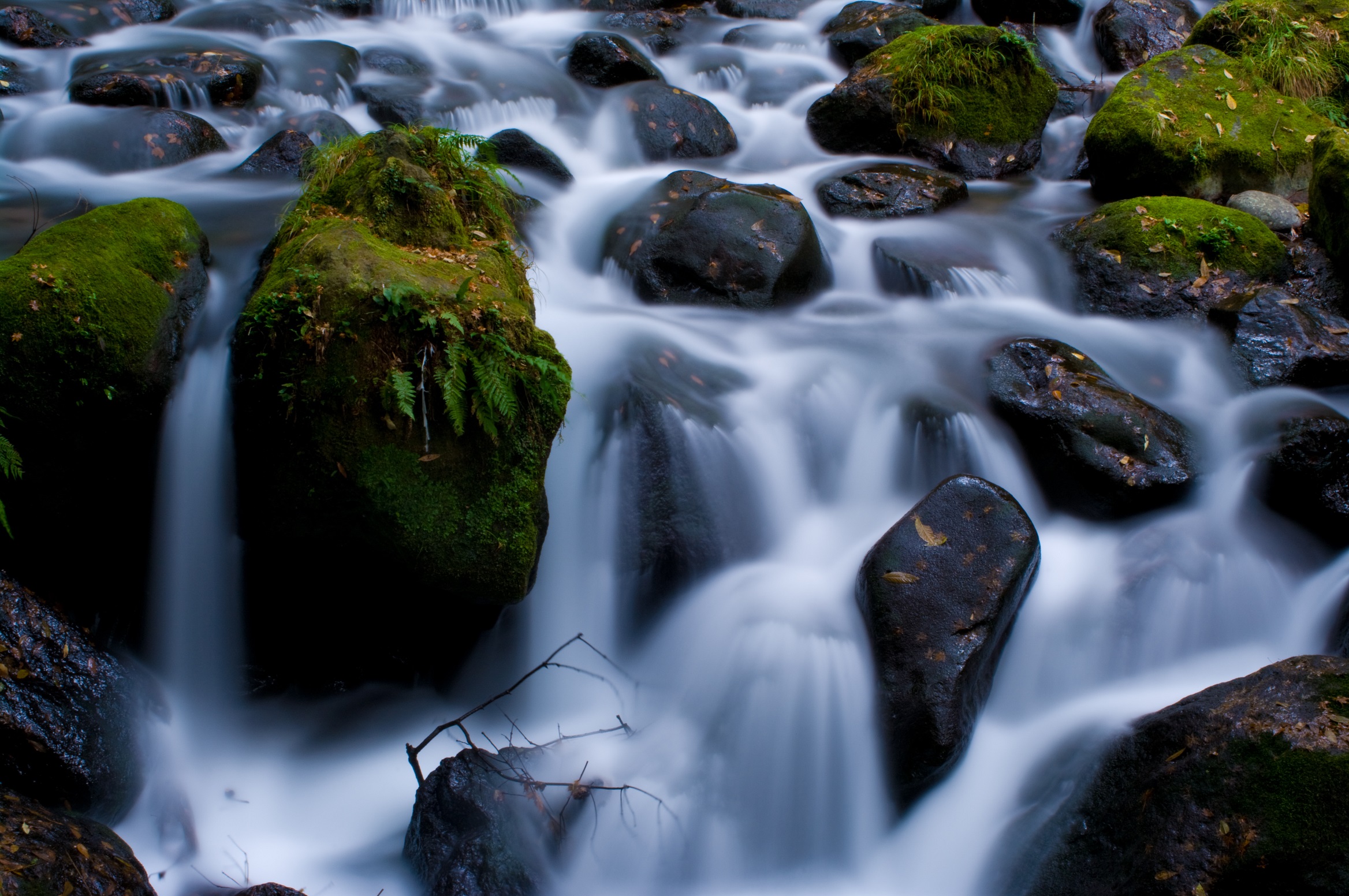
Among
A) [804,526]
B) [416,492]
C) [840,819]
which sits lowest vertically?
[840,819]

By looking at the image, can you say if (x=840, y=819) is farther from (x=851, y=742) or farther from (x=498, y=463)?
(x=498, y=463)

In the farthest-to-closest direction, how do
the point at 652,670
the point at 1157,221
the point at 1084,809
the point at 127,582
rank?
1. the point at 1157,221
2. the point at 652,670
3. the point at 127,582
4. the point at 1084,809

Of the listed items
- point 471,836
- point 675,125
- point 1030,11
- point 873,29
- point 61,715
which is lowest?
point 471,836

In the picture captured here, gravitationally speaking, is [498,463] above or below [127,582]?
above

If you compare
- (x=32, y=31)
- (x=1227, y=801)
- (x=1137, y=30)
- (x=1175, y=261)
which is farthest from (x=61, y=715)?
(x=1137, y=30)

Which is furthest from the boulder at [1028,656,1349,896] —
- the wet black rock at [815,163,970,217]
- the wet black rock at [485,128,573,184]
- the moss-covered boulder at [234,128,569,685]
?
the wet black rock at [485,128,573,184]

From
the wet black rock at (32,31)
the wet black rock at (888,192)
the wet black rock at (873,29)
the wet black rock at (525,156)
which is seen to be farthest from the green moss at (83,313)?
the wet black rock at (873,29)

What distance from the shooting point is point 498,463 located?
3705mm

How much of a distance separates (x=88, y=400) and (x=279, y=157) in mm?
4215

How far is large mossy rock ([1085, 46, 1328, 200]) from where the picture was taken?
23.9 feet

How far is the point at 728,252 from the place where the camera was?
6039 millimetres

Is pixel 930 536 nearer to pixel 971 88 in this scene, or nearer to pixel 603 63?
pixel 971 88

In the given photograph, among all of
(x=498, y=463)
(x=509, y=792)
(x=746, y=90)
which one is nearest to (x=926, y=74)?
(x=746, y=90)

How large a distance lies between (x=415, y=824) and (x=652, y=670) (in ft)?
4.32
